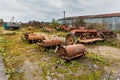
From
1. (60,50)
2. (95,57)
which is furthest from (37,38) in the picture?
(95,57)

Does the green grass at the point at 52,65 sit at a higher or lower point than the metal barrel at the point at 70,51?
lower

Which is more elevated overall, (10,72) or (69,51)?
(69,51)

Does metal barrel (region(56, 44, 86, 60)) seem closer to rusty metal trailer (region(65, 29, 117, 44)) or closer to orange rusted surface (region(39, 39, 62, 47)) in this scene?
orange rusted surface (region(39, 39, 62, 47))

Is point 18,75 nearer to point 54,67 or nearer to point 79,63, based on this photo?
Answer: point 54,67

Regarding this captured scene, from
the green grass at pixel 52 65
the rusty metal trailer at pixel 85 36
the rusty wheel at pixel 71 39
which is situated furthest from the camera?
the rusty metal trailer at pixel 85 36

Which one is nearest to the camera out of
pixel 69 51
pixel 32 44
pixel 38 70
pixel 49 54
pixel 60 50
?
pixel 38 70

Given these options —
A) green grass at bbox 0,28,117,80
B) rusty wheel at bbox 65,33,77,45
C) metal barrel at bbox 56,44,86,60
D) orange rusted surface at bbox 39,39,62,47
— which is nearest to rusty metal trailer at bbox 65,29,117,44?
rusty wheel at bbox 65,33,77,45

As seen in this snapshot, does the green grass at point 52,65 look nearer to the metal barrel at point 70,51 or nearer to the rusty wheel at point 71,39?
the metal barrel at point 70,51

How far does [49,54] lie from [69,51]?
1585mm

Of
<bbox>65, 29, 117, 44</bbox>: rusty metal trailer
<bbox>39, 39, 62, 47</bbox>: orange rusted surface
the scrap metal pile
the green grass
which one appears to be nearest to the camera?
the green grass

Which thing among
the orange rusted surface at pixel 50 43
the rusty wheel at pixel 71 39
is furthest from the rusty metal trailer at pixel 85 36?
the orange rusted surface at pixel 50 43

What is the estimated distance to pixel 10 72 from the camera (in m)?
5.67

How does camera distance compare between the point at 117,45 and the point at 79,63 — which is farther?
the point at 117,45

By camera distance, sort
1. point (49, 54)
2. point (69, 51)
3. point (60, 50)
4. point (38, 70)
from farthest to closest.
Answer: point (49, 54) < point (60, 50) < point (69, 51) < point (38, 70)
